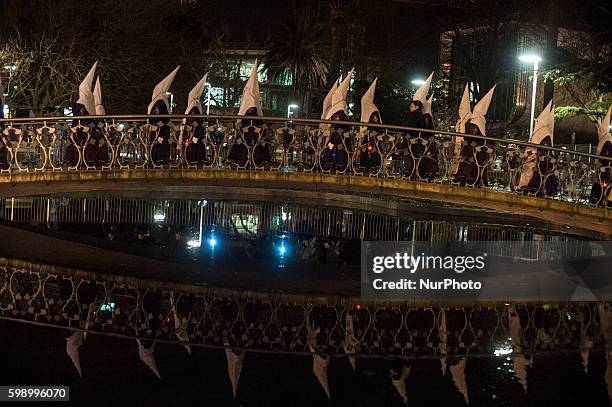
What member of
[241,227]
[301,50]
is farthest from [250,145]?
[301,50]

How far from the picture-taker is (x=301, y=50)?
51875 mm

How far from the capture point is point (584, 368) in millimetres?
11258

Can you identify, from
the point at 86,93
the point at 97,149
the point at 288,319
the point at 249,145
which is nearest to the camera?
the point at 288,319

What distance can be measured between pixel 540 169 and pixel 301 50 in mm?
34880

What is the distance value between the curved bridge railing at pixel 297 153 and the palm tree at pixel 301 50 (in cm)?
3106

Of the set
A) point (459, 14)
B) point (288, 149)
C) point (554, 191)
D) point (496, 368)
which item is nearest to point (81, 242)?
point (288, 149)

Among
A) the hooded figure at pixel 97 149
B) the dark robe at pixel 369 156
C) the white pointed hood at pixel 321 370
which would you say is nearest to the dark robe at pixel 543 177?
the dark robe at pixel 369 156

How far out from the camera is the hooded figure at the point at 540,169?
18.1 metres

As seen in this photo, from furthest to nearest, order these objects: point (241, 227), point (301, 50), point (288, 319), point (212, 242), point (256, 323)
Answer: point (301, 50)
point (241, 227)
point (212, 242)
point (288, 319)
point (256, 323)

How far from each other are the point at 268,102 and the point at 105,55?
5948 centimetres

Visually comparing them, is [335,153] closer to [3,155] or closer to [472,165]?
[472,165]

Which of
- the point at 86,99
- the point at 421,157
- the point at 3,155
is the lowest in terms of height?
the point at 3,155

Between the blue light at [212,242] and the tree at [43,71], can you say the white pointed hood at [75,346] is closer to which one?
the blue light at [212,242]

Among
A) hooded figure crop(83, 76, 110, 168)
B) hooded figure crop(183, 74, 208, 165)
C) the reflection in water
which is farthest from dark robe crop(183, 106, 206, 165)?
the reflection in water
